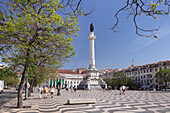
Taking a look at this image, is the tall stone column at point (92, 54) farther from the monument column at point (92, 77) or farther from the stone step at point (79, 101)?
the stone step at point (79, 101)

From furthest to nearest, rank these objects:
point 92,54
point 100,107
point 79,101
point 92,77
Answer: point 92,54 < point 92,77 < point 79,101 < point 100,107

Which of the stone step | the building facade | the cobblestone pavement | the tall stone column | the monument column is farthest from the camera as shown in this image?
the building facade

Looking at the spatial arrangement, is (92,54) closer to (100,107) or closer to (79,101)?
(79,101)

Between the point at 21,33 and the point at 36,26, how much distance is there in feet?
3.48

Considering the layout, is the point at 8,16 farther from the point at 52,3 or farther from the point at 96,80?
the point at 96,80

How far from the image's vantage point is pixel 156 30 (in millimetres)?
3869

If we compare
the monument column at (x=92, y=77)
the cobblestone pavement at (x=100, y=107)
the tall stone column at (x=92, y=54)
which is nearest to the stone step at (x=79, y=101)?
the cobblestone pavement at (x=100, y=107)

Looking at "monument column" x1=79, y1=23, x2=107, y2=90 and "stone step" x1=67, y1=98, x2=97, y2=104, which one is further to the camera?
"monument column" x1=79, y1=23, x2=107, y2=90

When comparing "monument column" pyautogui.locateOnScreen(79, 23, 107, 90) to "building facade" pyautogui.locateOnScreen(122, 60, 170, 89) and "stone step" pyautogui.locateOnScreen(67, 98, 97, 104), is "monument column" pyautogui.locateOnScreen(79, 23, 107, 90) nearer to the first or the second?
"building facade" pyautogui.locateOnScreen(122, 60, 170, 89)

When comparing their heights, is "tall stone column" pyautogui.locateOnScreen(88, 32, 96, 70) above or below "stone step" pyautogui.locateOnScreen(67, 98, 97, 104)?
above

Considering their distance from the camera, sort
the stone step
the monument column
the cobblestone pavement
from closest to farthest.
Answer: the cobblestone pavement → the stone step → the monument column

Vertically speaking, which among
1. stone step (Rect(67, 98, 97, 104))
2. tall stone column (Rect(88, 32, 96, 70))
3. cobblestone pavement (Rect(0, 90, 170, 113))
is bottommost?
cobblestone pavement (Rect(0, 90, 170, 113))

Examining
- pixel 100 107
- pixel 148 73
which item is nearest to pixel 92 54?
pixel 148 73

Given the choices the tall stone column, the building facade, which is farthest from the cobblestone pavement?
the building facade
